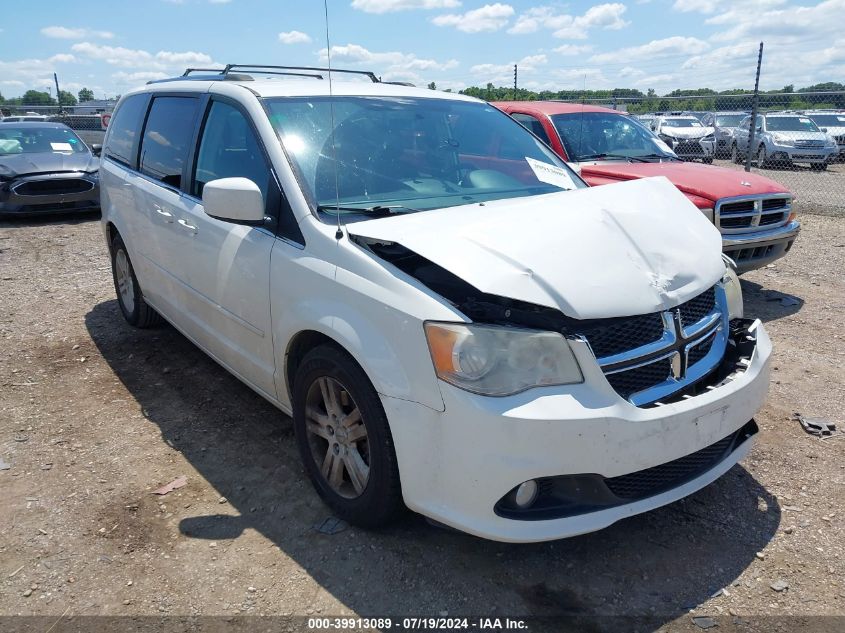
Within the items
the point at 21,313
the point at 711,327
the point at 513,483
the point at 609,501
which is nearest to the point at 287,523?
the point at 513,483

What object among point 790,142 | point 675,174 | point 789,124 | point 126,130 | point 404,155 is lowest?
point 790,142

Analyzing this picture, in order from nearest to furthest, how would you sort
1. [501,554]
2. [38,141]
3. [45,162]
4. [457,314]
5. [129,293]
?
1. [457,314]
2. [501,554]
3. [129,293]
4. [45,162]
5. [38,141]

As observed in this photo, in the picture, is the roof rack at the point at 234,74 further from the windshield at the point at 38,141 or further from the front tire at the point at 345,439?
the windshield at the point at 38,141

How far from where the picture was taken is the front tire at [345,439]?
2664 millimetres

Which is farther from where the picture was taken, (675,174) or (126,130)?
(675,174)

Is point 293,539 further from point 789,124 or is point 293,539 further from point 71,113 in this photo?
point 71,113

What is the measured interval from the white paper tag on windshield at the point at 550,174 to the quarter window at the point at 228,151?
1.53 metres

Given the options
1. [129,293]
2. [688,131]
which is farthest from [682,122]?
[129,293]

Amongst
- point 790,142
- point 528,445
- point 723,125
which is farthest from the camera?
point 723,125

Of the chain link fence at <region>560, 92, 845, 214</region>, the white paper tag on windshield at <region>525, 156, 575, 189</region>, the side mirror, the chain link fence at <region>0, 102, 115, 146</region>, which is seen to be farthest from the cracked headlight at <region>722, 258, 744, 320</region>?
the chain link fence at <region>0, 102, 115, 146</region>

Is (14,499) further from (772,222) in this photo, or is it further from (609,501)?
(772,222)

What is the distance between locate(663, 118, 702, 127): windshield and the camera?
22.3m

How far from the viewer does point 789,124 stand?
19.3 meters

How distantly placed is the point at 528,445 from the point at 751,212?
A: 195 inches
